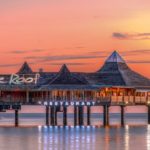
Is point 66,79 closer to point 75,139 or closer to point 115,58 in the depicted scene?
point 115,58

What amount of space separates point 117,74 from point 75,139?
19839 millimetres

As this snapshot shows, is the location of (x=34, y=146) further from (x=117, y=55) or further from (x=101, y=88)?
(x=117, y=55)

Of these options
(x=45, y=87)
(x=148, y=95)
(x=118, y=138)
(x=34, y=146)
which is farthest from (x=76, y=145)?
(x=148, y=95)

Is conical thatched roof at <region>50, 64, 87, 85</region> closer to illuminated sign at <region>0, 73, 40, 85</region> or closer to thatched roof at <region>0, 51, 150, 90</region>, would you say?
thatched roof at <region>0, 51, 150, 90</region>

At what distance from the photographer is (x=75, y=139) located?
76.2 meters

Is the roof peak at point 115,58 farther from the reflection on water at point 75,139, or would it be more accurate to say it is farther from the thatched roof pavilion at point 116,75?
the reflection on water at point 75,139

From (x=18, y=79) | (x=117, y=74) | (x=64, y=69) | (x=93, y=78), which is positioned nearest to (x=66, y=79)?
(x=64, y=69)

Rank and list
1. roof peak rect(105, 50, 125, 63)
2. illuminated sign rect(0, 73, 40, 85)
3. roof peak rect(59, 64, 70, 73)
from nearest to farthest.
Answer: illuminated sign rect(0, 73, 40, 85), roof peak rect(59, 64, 70, 73), roof peak rect(105, 50, 125, 63)

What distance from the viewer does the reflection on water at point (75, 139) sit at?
69.8 m

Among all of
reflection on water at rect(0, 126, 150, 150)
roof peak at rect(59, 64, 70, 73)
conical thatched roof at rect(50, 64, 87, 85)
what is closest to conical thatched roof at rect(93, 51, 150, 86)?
conical thatched roof at rect(50, 64, 87, 85)

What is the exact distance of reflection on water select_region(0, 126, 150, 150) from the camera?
229ft

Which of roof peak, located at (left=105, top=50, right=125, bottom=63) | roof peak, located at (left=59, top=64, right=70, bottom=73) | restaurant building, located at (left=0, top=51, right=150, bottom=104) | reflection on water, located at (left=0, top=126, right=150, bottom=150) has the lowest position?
reflection on water, located at (left=0, top=126, right=150, bottom=150)

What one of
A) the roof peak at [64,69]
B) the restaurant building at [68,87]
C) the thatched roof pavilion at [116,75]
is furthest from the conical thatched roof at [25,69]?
the thatched roof pavilion at [116,75]

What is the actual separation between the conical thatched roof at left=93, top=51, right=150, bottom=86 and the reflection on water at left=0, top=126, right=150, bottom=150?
4.94m
